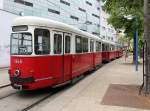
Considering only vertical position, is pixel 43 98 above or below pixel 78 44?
below

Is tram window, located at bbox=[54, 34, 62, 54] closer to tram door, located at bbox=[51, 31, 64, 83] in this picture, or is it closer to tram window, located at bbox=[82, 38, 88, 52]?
tram door, located at bbox=[51, 31, 64, 83]

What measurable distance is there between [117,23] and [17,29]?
68.2ft

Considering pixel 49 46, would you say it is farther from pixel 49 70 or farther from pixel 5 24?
pixel 5 24

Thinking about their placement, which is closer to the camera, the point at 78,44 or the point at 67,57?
the point at 67,57

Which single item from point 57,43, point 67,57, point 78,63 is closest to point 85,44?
point 78,63

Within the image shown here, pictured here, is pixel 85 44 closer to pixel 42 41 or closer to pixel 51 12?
pixel 42 41

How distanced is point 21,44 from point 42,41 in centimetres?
82

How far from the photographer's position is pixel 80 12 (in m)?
65.9

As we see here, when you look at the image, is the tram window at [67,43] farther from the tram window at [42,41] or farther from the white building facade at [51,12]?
the white building facade at [51,12]

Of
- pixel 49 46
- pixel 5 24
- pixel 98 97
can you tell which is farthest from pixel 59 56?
pixel 5 24

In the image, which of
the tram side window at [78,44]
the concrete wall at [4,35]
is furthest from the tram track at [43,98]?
the concrete wall at [4,35]

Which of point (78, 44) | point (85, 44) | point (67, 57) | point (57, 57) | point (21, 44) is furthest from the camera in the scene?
point (85, 44)

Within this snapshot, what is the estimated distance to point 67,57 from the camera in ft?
41.3

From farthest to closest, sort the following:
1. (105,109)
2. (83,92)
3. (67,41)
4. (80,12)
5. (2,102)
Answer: (80,12)
(67,41)
(83,92)
(2,102)
(105,109)
